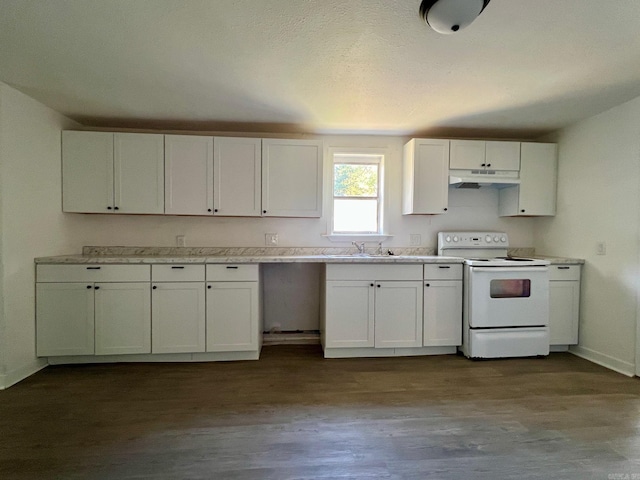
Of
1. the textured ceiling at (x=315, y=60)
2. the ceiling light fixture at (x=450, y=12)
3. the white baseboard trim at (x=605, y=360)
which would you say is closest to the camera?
the ceiling light fixture at (x=450, y=12)

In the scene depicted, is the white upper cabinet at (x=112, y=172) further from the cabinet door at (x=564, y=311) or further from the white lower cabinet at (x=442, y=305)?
the cabinet door at (x=564, y=311)

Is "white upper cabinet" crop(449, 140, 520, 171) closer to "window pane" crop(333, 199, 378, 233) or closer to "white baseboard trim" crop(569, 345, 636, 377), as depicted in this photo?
"window pane" crop(333, 199, 378, 233)

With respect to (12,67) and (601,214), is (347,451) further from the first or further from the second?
(12,67)

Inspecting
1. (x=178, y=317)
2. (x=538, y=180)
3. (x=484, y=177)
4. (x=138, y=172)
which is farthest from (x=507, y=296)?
(x=138, y=172)

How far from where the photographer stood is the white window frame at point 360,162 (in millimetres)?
3369

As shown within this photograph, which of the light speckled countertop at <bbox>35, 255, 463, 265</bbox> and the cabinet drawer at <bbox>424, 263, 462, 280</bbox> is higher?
the light speckled countertop at <bbox>35, 255, 463, 265</bbox>

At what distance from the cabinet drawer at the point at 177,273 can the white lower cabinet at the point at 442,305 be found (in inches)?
85.2

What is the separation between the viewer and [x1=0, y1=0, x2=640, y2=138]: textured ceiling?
1.51 meters

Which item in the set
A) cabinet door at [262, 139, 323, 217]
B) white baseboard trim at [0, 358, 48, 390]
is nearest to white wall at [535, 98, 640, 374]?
cabinet door at [262, 139, 323, 217]

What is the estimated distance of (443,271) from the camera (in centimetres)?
292

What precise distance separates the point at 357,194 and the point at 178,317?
2.26 metres

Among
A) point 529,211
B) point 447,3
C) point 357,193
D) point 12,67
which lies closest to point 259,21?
point 447,3

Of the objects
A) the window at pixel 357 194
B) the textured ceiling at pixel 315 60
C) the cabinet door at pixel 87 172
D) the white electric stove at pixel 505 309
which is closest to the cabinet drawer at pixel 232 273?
the window at pixel 357 194

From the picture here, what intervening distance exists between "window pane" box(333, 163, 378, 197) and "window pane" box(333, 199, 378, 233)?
0.31 ft
